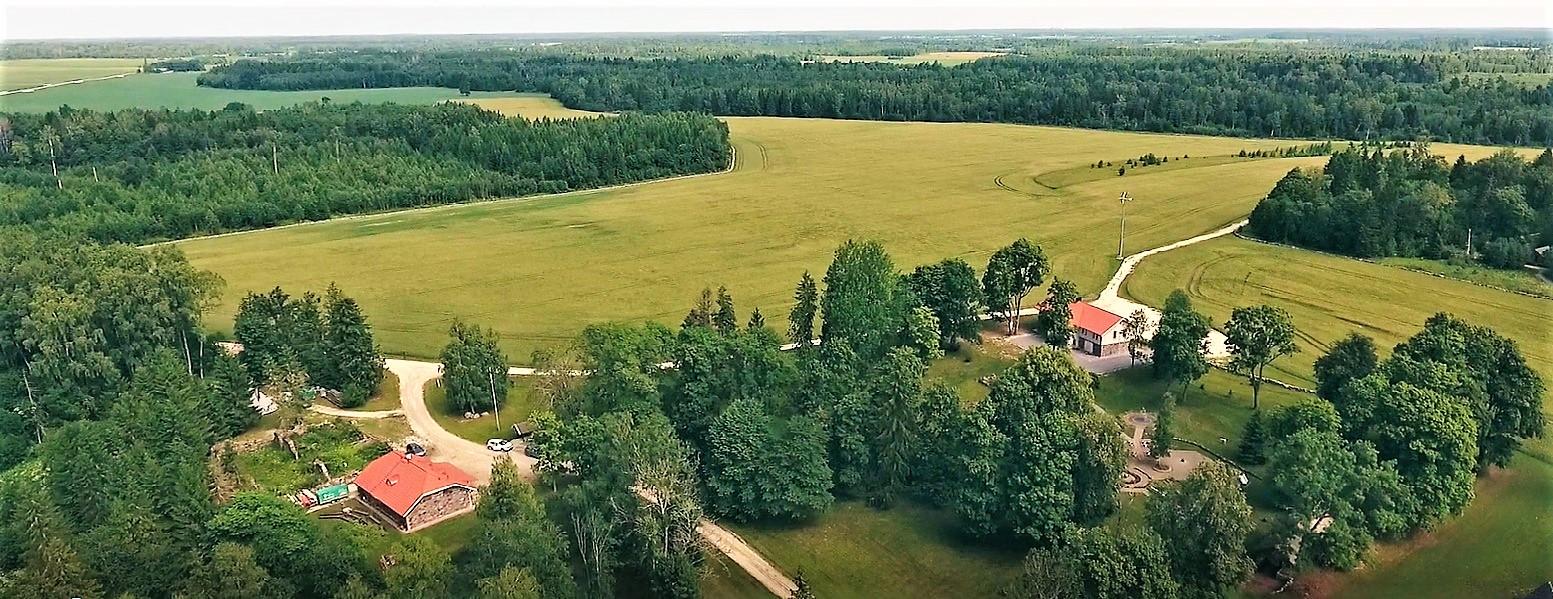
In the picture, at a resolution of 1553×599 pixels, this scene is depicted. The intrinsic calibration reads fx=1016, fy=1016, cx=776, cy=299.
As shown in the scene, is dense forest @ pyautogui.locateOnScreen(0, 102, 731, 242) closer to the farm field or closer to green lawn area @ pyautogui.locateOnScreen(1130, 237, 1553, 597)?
the farm field

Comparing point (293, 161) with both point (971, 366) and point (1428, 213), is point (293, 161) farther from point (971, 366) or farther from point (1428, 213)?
point (1428, 213)

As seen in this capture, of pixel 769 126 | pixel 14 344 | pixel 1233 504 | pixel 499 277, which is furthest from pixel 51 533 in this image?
pixel 769 126

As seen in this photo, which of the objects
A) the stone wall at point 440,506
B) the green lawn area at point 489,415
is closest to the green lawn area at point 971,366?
the green lawn area at point 489,415

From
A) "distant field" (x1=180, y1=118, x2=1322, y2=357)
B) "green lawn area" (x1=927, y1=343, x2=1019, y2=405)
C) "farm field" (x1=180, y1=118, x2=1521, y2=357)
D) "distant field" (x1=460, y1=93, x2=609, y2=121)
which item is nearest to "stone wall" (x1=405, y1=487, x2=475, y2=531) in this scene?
"distant field" (x1=180, y1=118, x2=1322, y2=357)

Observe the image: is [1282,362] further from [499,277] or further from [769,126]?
[769,126]

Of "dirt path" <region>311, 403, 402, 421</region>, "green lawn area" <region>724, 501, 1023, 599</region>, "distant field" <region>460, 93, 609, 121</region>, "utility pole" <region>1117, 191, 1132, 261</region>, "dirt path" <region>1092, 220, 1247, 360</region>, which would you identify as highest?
"distant field" <region>460, 93, 609, 121</region>

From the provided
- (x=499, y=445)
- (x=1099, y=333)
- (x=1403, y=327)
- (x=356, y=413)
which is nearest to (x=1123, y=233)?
(x=1403, y=327)

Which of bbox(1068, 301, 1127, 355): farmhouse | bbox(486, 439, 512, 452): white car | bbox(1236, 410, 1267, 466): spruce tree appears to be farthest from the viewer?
bbox(1068, 301, 1127, 355): farmhouse
